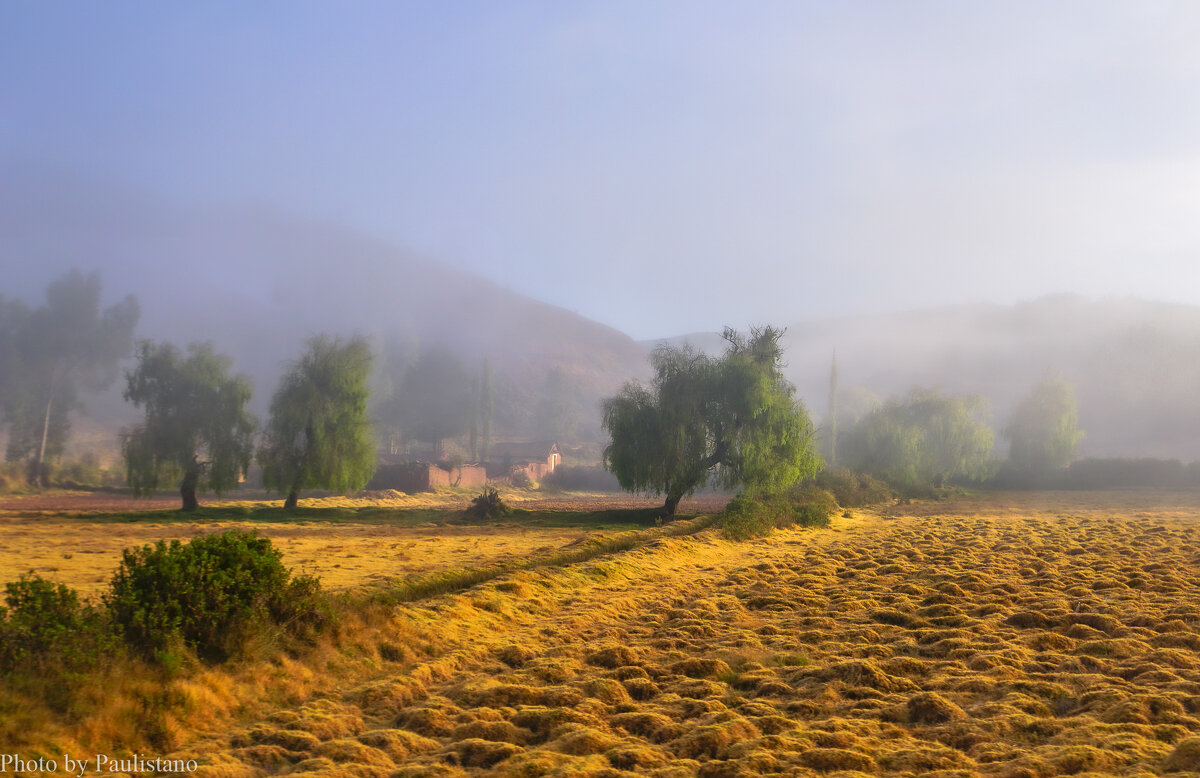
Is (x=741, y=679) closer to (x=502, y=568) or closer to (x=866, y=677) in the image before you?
(x=866, y=677)

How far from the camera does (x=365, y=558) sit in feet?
63.2

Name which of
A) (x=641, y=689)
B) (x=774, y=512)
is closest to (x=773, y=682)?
(x=641, y=689)

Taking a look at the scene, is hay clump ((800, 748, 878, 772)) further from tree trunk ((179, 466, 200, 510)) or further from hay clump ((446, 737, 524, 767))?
tree trunk ((179, 466, 200, 510))

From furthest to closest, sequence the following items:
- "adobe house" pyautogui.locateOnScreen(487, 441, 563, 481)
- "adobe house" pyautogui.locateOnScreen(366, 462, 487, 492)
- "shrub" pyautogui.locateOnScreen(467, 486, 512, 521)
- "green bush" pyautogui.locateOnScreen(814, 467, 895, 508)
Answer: "adobe house" pyautogui.locateOnScreen(487, 441, 563, 481) < "adobe house" pyautogui.locateOnScreen(366, 462, 487, 492) < "green bush" pyautogui.locateOnScreen(814, 467, 895, 508) < "shrub" pyautogui.locateOnScreen(467, 486, 512, 521)

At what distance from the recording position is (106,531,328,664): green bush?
741 centimetres

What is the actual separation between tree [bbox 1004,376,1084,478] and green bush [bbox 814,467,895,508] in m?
26.4

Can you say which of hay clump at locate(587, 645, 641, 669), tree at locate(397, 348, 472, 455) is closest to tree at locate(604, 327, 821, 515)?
hay clump at locate(587, 645, 641, 669)

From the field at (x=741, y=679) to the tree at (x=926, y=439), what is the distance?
40747 mm

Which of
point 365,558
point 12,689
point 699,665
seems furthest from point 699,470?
point 12,689

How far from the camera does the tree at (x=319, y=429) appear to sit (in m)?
35.5

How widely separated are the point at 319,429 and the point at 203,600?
29.7m

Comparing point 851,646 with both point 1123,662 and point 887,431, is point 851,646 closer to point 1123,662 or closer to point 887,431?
point 1123,662

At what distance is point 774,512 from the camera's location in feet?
90.9

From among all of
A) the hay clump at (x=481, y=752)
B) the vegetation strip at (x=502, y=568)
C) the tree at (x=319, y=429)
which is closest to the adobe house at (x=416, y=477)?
the tree at (x=319, y=429)
